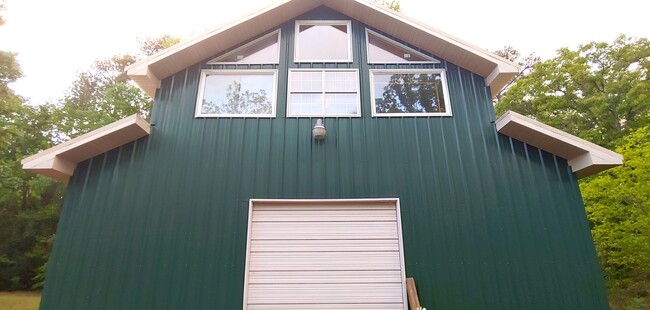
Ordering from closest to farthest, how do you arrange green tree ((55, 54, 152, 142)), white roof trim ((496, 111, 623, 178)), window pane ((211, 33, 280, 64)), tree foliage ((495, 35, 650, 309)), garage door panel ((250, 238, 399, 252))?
1. white roof trim ((496, 111, 623, 178))
2. garage door panel ((250, 238, 399, 252))
3. window pane ((211, 33, 280, 64))
4. tree foliage ((495, 35, 650, 309))
5. green tree ((55, 54, 152, 142))

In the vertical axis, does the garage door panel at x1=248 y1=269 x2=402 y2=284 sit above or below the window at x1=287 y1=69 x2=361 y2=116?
below

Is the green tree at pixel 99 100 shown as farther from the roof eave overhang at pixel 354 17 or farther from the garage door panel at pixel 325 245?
the garage door panel at pixel 325 245

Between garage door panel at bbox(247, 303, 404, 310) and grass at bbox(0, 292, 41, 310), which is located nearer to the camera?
garage door panel at bbox(247, 303, 404, 310)

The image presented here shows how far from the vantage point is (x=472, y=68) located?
6.79 m

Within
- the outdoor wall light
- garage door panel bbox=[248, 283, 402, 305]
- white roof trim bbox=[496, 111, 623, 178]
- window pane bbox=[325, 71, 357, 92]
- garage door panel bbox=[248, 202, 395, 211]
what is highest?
window pane bbox=[325, 71, 357, 92]

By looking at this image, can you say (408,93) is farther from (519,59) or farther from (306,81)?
(519,59)

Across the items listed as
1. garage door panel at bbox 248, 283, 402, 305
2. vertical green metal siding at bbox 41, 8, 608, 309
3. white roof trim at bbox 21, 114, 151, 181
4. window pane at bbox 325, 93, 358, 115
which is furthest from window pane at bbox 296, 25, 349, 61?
garage door panel at bbox 248, 283, 402, 305

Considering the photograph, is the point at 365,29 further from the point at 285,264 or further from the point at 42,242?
the point at 42,242

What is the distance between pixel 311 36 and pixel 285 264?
15.5ft

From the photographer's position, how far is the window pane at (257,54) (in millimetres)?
6980

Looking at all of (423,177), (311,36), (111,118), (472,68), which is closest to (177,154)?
(311,36)

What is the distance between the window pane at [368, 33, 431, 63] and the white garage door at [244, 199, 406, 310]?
3070 millimetres

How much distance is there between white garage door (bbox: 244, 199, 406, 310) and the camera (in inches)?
209

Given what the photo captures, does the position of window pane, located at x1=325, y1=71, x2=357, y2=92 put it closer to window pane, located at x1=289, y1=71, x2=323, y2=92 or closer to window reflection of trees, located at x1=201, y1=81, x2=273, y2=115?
window pane, located at x1=289, y1=71, x2=323, y2=92
